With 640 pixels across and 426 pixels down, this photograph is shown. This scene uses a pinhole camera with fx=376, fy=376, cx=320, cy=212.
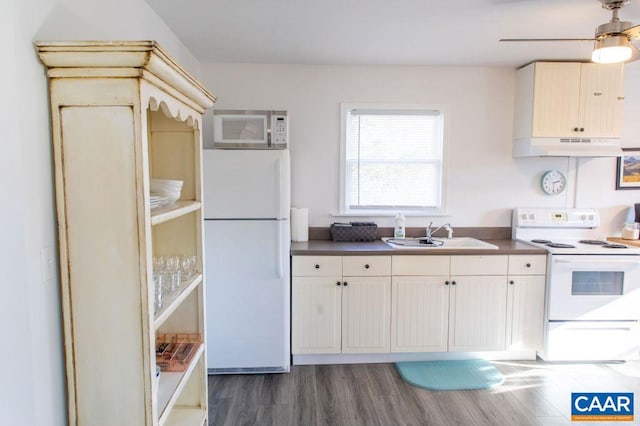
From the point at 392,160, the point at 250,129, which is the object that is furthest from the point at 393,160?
the point at 250,129

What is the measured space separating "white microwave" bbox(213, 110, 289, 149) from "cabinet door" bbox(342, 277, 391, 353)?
120 cm

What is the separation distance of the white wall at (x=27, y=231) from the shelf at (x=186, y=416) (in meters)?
0.71

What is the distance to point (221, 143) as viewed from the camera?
2795 millimetres

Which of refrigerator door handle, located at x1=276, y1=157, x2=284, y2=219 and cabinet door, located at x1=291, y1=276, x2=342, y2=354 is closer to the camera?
refrigerator door handle, located at x1=276, y1=157, x2=284, y2=219

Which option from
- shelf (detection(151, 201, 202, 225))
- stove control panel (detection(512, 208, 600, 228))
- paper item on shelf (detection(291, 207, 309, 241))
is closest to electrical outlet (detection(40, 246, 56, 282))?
shelf (detection(151, 201, 202, 225))

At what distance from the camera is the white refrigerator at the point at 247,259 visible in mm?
2633

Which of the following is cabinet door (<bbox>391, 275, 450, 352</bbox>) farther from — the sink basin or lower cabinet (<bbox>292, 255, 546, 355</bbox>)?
the sink basin

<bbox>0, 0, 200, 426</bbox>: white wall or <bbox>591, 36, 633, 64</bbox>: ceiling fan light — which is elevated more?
<bbox>591, 36, 633, 64</bbox>: ceiling fan light

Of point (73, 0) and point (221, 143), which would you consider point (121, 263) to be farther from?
point (221, 143)

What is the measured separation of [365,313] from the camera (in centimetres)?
290

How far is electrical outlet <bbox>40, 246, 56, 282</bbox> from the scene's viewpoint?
1179 mm

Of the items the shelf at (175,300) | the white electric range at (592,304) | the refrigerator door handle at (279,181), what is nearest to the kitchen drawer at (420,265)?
the white electric range at (592,304)

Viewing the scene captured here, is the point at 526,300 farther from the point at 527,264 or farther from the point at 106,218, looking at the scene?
the point at 106,218

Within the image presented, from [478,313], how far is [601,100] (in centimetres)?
201
